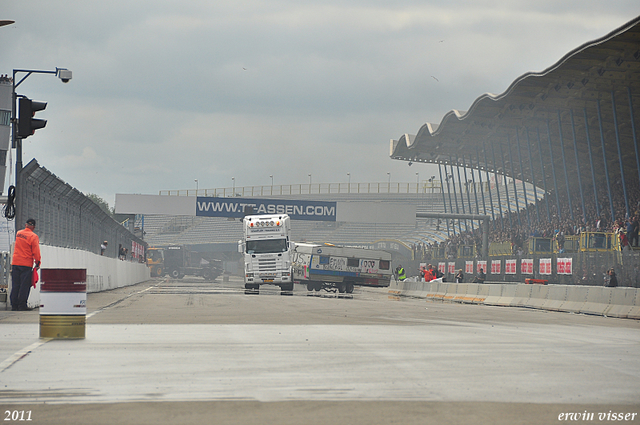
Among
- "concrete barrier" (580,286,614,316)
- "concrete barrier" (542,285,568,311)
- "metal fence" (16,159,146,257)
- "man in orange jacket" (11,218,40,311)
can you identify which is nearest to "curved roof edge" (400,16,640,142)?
"concrete barrier" (542,285,568,311)

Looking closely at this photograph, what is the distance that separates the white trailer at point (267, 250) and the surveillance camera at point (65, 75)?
1113 centimetres

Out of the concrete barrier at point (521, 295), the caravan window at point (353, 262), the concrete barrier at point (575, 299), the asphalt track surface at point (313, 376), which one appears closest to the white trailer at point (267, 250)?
the caravan window at point (353, 262)

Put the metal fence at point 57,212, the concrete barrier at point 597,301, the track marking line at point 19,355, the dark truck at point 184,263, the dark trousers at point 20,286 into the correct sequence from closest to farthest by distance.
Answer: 1. the track marking line at point 19,355
2. the dark trousers at point 20,286
3. the metal fence at point 57,212
4. the concrete barrier at point 597,301
5. the dark truck at point 184,263

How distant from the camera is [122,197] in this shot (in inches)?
2157

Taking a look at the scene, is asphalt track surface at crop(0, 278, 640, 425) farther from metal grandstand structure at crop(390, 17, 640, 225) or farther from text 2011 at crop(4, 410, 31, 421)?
metal grandstand structure at crop(390, 17, 640, 225)

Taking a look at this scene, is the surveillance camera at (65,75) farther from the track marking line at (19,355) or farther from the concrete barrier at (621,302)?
the concrete barrier at (621,302)

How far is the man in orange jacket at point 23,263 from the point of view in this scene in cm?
1590

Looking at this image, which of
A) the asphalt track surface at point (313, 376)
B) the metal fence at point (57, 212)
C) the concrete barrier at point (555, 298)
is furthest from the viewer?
the concrete barrier at point (555, 298)

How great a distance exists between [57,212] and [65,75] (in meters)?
6.59

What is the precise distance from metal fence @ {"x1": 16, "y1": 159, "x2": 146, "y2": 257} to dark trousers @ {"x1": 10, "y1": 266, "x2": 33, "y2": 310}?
1.91m

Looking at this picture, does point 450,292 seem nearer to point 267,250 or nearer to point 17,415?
point 267,250

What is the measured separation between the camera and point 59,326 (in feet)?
34.0

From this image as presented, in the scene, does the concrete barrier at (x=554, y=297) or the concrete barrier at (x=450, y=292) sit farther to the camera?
the concrete barrier at (x=450, y=292)

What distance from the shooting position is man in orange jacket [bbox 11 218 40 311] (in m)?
15.9
